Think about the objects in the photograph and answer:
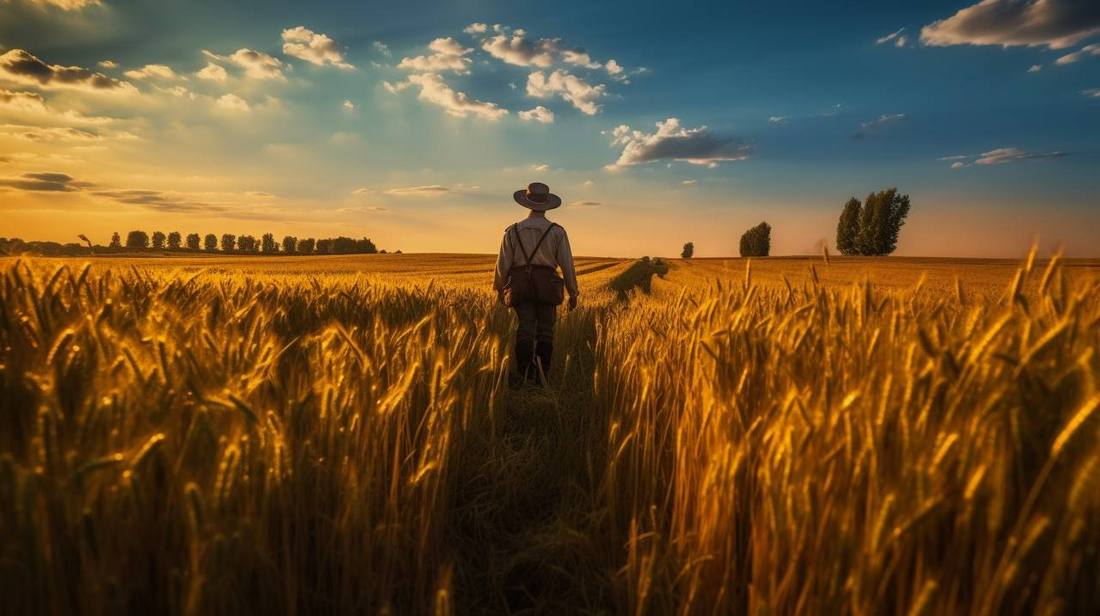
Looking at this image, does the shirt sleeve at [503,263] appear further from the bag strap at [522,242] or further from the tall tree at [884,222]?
the tall tree at [884,222]

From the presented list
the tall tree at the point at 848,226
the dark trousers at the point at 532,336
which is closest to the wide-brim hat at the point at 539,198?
the dark trousers at the point at 532,336

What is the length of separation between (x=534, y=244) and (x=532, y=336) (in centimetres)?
105

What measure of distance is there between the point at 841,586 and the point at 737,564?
20.0 inches

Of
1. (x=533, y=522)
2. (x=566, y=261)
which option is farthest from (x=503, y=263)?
(x=533, y=522)

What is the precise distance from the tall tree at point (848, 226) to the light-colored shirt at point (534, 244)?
84.6 meters

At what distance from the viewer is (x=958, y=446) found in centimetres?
119

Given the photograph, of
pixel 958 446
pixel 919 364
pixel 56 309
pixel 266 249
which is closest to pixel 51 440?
pixel 56 309

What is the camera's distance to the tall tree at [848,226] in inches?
3127

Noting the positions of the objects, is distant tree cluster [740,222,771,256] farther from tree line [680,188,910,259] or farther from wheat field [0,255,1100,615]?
wheat field [0,255,1100,615]

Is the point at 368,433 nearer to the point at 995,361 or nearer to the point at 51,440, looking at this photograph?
the point at 51,440

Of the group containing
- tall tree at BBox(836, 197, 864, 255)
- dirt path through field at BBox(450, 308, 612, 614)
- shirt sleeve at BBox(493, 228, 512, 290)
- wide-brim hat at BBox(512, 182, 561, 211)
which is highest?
tall tree at BBox(836, 197, 864, 255)

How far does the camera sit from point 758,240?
88.9 m

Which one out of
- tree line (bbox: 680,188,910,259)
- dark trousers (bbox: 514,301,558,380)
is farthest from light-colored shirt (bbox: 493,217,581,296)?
tree line (bbox: 680,188,910,259)

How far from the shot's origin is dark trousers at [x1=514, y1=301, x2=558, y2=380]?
618 centimetres
